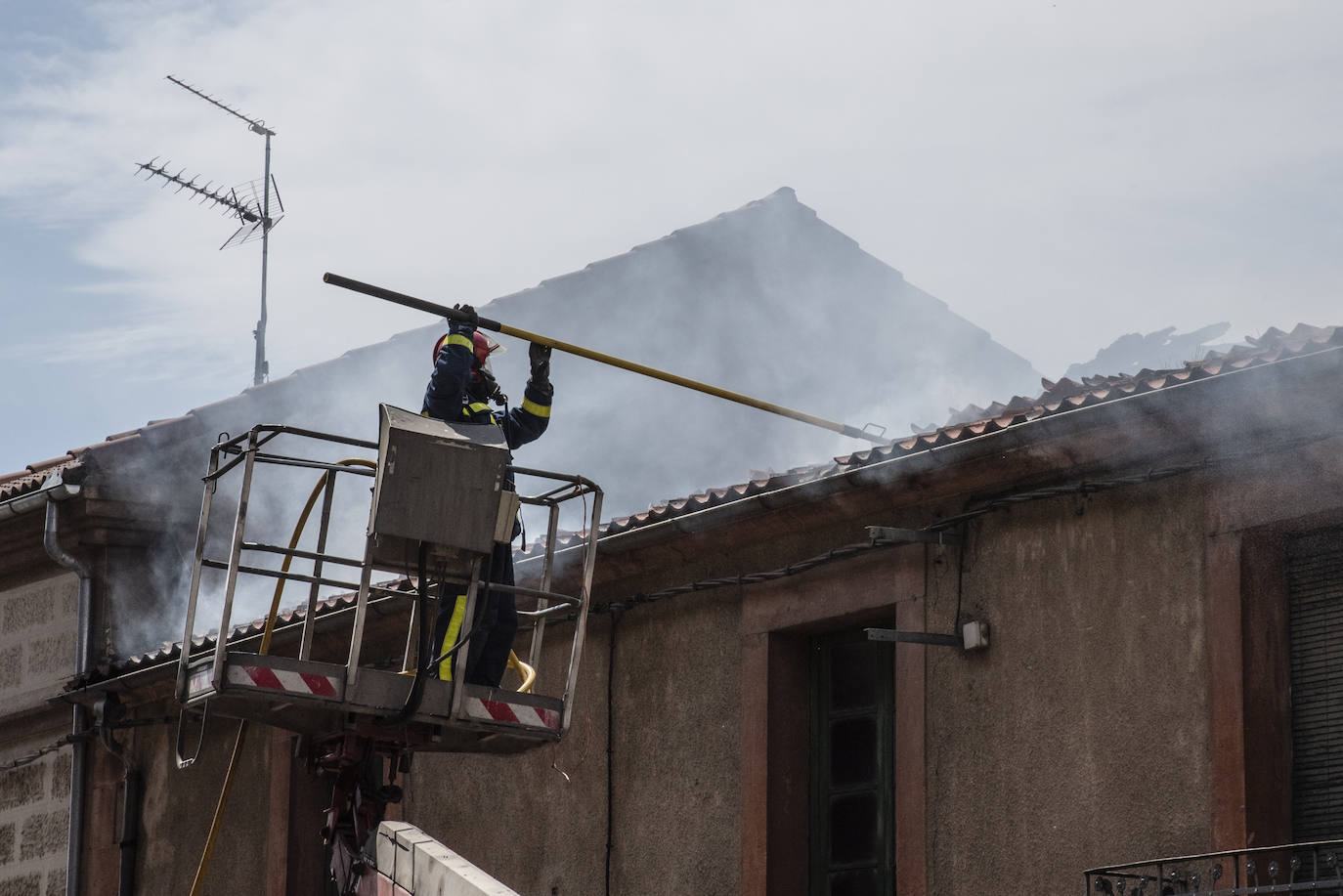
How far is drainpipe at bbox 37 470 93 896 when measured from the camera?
15328 millimetres

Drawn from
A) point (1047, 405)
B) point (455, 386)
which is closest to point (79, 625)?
point (455, 386)

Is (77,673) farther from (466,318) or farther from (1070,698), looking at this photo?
(1070,698)

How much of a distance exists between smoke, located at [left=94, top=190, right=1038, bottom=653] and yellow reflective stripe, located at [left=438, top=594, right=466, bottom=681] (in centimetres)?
851

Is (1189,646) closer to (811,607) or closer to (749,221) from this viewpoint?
(811,607)

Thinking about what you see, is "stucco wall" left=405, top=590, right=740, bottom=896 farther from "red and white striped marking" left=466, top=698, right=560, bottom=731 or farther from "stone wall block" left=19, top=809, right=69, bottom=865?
"stone wall block" left=19, top=809, right=69, bottom=865

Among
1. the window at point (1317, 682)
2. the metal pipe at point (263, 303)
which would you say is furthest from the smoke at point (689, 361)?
the window at point (1317, 682)

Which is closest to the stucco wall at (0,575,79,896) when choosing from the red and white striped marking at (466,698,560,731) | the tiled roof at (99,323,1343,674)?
the tiled roof at (99,323,1343,674)

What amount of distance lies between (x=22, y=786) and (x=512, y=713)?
8.39m

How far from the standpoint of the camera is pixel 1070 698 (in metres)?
9.55

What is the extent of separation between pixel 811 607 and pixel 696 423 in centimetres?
832

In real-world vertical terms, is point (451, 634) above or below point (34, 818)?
above

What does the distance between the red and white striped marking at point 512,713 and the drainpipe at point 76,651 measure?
24.0 feet

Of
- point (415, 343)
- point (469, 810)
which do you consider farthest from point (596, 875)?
point (415, 343)

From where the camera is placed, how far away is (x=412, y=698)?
852 cm
